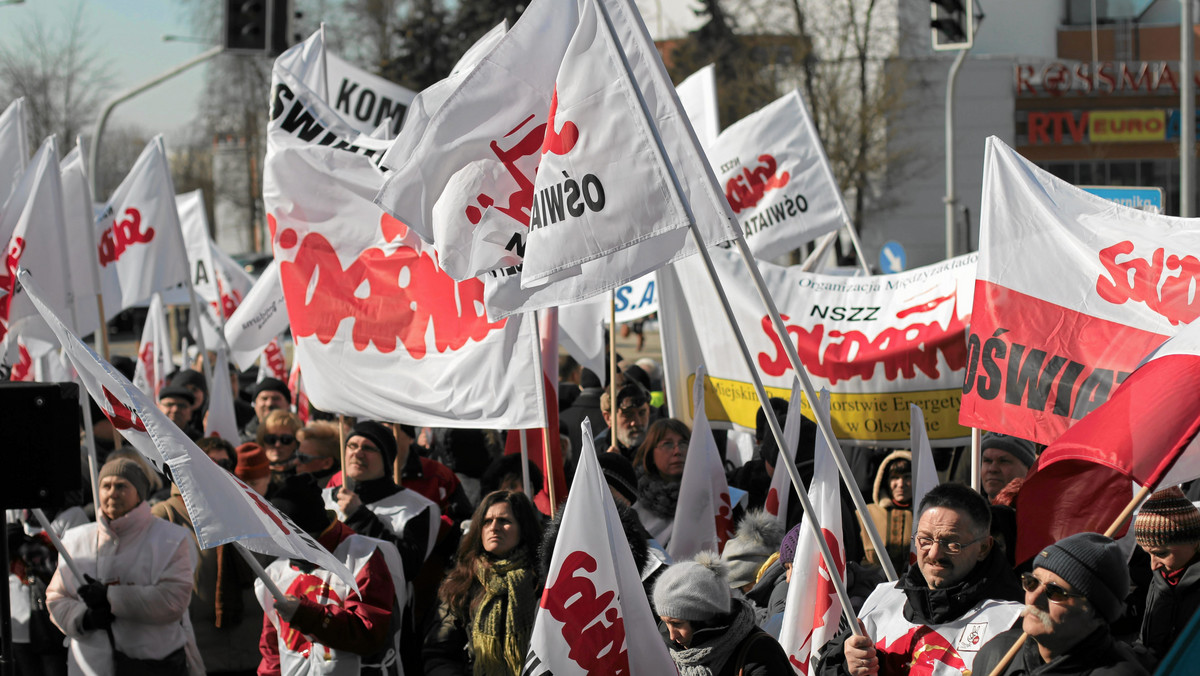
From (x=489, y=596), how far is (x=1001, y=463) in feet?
7.53

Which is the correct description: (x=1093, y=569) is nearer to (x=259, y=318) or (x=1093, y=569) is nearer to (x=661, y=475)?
(x=661, y=475)

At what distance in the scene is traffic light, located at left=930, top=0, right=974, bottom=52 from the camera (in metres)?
13.4

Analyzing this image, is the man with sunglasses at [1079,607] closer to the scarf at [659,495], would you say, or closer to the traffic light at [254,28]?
the scarf at [659,495]

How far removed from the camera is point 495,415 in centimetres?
562

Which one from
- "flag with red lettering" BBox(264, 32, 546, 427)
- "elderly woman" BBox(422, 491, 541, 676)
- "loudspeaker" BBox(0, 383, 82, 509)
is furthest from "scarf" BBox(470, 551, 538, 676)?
"loudspeaker" BBox(0, 383, 82, 509)

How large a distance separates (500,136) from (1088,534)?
2439 millimetres

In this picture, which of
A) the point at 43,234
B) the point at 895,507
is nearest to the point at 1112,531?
the point at 895,507

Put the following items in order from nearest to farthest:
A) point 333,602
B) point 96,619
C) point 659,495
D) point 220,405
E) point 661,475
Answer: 1. point 333,602
2. point 96,619
3. point 659,495
4. point 661,475
5. point 220,405

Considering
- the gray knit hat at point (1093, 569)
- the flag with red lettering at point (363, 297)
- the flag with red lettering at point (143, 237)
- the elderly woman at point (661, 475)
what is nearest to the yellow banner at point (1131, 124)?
the flag with red lettering at point (143, 237)

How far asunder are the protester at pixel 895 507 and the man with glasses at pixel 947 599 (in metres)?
1.71

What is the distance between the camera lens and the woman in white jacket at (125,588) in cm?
511

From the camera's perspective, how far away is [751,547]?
5.13 meters

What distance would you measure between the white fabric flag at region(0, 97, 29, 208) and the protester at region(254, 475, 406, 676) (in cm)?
416

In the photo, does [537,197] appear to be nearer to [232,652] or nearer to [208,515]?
[208,515]
